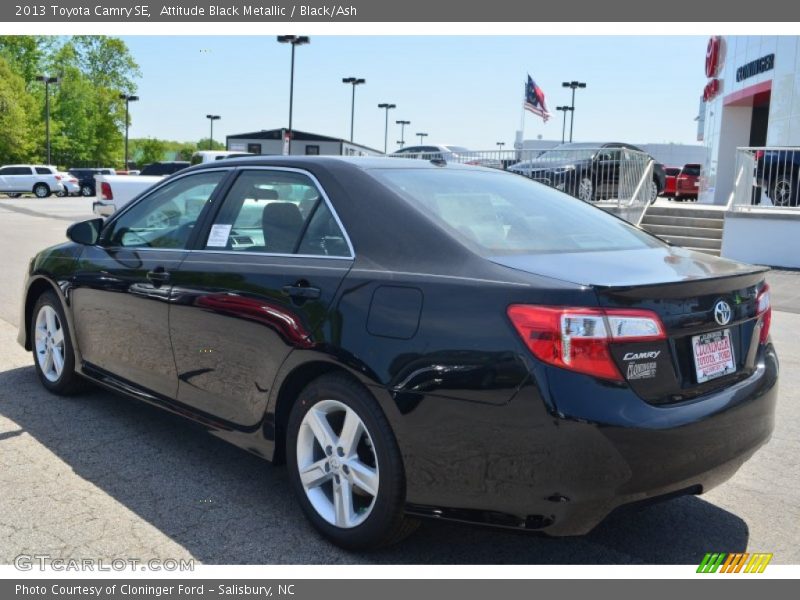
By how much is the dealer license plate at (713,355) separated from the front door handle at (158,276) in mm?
2622

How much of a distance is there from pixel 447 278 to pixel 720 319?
3.47ft

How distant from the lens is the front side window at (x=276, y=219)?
3734mm

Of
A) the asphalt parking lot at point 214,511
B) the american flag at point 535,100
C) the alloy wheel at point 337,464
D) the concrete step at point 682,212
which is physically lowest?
the asphalt parking lot at point 214,511

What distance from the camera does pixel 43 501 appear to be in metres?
3.86

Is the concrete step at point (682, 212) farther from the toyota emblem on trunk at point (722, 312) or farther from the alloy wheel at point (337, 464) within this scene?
the alloy wheel at point (337, 464)

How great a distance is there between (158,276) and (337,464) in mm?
1615

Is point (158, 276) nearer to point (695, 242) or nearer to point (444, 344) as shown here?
point (444, 344)

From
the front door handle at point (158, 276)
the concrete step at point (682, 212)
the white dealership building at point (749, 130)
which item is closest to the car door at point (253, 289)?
the front door handle at point (158, 276)

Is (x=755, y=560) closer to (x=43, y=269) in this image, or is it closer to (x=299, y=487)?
(x=299, y=487)

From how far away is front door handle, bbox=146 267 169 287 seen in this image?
4355 millimetres

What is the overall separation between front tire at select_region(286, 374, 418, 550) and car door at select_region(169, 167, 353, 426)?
0.79 ft

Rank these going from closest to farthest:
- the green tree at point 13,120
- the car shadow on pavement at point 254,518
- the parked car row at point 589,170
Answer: the car shadow on pavement at point 254,518, the parked car row at point 589,170, the green tree at point 13,120

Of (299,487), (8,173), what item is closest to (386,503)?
(299,487)

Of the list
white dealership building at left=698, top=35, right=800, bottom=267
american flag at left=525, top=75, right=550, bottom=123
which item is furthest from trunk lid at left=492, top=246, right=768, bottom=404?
american flag at left=525, top=75, right=550, bottom=123
